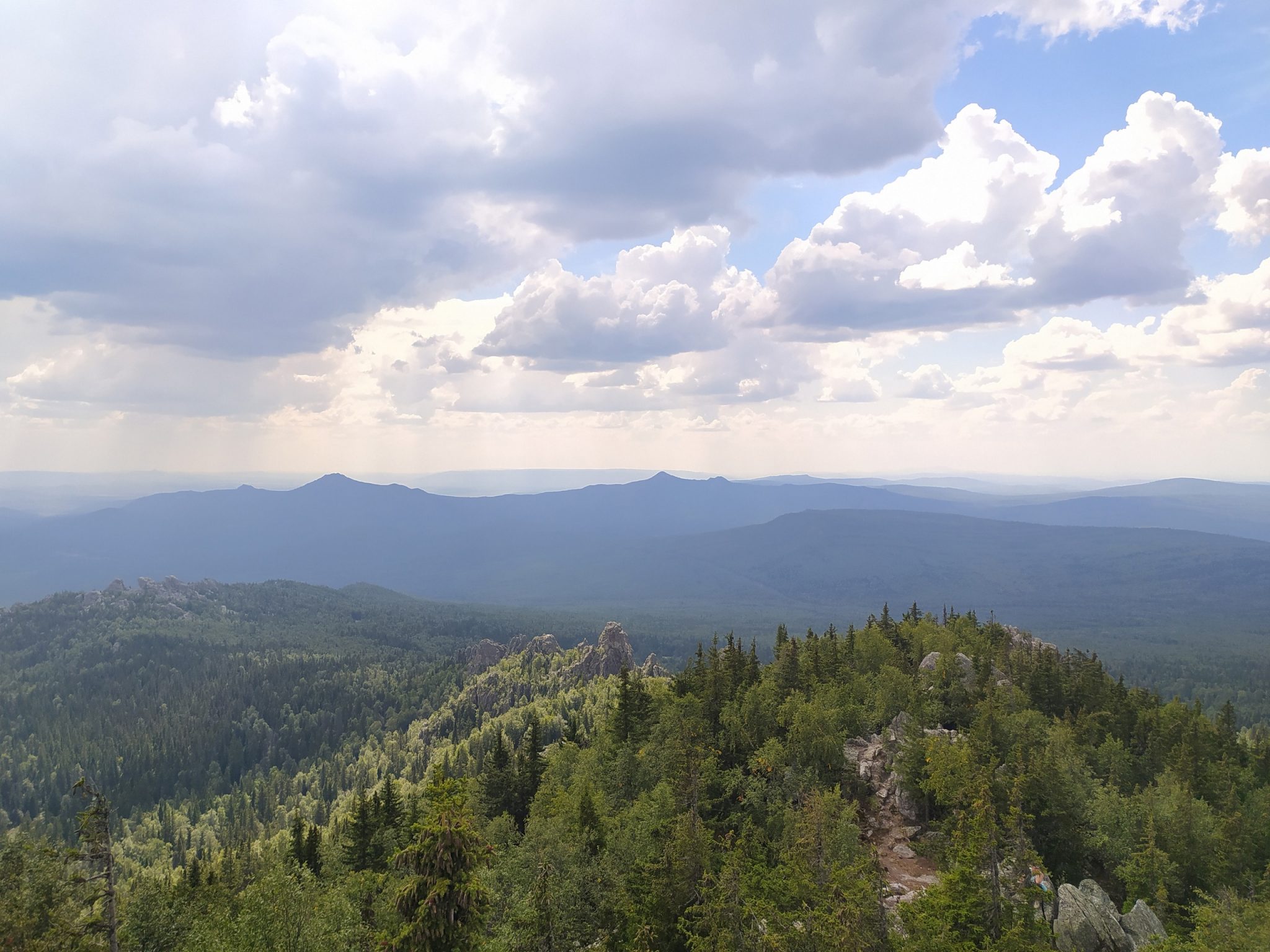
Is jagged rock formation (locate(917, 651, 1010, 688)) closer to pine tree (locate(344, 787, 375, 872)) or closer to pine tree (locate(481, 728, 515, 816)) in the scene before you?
pine tree (locate(481, 728, 515, 816))

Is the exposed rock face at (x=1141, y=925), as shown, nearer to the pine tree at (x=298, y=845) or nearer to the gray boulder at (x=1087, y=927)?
the gray boulder at (x=1087, y=927)

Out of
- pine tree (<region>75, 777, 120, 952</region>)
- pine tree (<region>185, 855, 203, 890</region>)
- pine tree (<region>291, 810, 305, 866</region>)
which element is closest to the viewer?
pine tree (<region>75, 777, 120, 952</region>)

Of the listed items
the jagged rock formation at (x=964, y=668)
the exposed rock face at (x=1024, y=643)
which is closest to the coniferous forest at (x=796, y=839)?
the jagged rock formation at (x=964, y=668)

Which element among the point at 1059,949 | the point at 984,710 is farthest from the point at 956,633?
the point at 1059,949

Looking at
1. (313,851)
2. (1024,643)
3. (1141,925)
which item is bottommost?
(313,851)

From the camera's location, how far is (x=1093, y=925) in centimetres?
4209

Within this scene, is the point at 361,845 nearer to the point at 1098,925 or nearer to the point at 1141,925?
the point at 1098,925

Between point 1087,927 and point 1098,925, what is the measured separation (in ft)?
2.97

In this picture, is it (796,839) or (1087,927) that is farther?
(796,839)

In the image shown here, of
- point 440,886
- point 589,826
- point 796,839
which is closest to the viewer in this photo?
point 440,886

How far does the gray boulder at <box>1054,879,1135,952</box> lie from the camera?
136 feet

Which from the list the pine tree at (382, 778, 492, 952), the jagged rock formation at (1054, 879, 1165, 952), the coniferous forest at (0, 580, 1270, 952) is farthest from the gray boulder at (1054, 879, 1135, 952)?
the pine tree at (382, 778, 492, 952)

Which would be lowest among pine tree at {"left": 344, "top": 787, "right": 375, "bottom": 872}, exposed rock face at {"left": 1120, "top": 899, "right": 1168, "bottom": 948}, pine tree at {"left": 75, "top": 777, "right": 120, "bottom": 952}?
pine tree at {"left": 344, "top": 787, "right": 375, "bottom": 872}

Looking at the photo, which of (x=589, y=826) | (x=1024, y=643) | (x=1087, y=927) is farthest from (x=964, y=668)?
(x=589, y=826)
